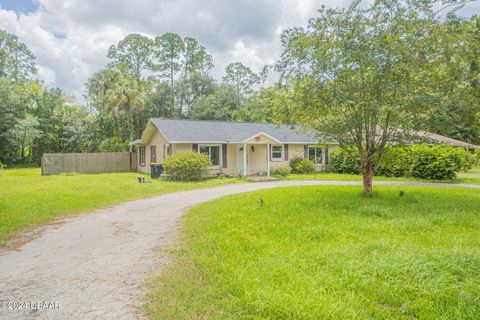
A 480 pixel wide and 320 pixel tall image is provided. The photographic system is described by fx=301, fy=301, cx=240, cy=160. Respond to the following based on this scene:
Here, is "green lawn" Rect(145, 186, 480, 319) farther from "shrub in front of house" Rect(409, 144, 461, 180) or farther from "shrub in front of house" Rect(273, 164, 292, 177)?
"shrub in front of house" Rect(273, 164, 292, 177)

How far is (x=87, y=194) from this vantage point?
38.2ft

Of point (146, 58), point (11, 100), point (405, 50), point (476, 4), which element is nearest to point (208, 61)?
→ point (146, 58)

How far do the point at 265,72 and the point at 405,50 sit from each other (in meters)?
4.36

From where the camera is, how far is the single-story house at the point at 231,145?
18594 millimetres

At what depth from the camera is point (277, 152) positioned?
68.8 ft

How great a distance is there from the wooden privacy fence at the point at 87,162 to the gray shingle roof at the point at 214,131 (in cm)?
654

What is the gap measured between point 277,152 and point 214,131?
182 inches

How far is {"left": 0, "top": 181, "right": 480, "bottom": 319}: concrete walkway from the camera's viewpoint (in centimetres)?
332

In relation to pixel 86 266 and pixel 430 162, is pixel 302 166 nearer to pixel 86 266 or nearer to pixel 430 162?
pixel 430 162

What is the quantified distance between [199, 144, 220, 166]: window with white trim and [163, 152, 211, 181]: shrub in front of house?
194 cm

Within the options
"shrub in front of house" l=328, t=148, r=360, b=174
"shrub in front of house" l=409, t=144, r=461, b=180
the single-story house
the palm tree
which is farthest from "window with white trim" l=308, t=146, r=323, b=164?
the palm tree

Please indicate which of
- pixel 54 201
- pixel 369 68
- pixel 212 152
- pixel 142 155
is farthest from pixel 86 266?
pixel 142 155

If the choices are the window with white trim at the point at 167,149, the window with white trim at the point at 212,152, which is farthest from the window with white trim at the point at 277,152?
the window with white trim at the point at 167,149

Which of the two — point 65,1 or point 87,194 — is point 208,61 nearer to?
point 65,1
